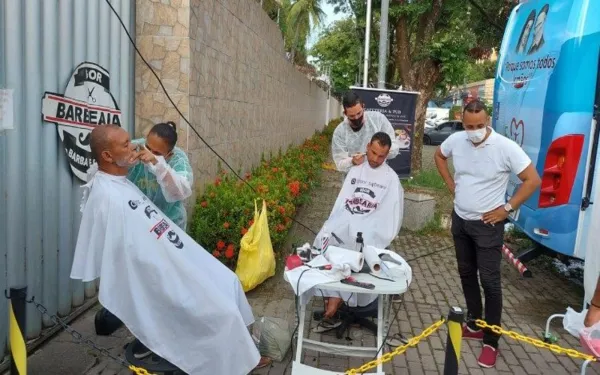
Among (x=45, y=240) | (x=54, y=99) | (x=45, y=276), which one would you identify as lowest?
(x=45, y=276)

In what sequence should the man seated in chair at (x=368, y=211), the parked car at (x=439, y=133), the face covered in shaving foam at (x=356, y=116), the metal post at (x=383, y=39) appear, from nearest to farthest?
the man seated in chair at (x=368, y=211)
the face covered in shaving foam at (x=356, y=116)
the metal post at (x=383, y=39)
the parked car at (x=439, y=133)

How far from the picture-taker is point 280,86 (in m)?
11.3

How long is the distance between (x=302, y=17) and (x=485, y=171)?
2939 centimetres

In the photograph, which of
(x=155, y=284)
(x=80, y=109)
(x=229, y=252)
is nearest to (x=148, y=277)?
(x=155, y=284)

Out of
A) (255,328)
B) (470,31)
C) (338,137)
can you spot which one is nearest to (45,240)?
(255,328)

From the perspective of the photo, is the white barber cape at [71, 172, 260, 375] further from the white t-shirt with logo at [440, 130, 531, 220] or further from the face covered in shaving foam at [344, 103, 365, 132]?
the face covered in shaving foam at [344, 103, 365, 132]

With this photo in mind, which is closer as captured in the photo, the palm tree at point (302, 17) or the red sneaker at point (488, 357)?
the red sneaker at point (488, 357)

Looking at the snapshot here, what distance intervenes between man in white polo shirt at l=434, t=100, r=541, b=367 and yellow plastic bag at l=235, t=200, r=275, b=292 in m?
1.79

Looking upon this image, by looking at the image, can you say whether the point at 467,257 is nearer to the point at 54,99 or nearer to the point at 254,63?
the point at 54,99

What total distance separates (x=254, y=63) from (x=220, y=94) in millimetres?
2157

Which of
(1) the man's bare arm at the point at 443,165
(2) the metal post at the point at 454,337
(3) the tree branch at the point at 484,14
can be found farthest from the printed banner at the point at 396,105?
(2) the metal post at the point at 454,337

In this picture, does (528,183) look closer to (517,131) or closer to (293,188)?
(517,131)

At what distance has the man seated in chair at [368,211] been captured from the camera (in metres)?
4.14

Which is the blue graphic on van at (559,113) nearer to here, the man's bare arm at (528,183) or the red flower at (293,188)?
the man's bare arm at (528,183)
